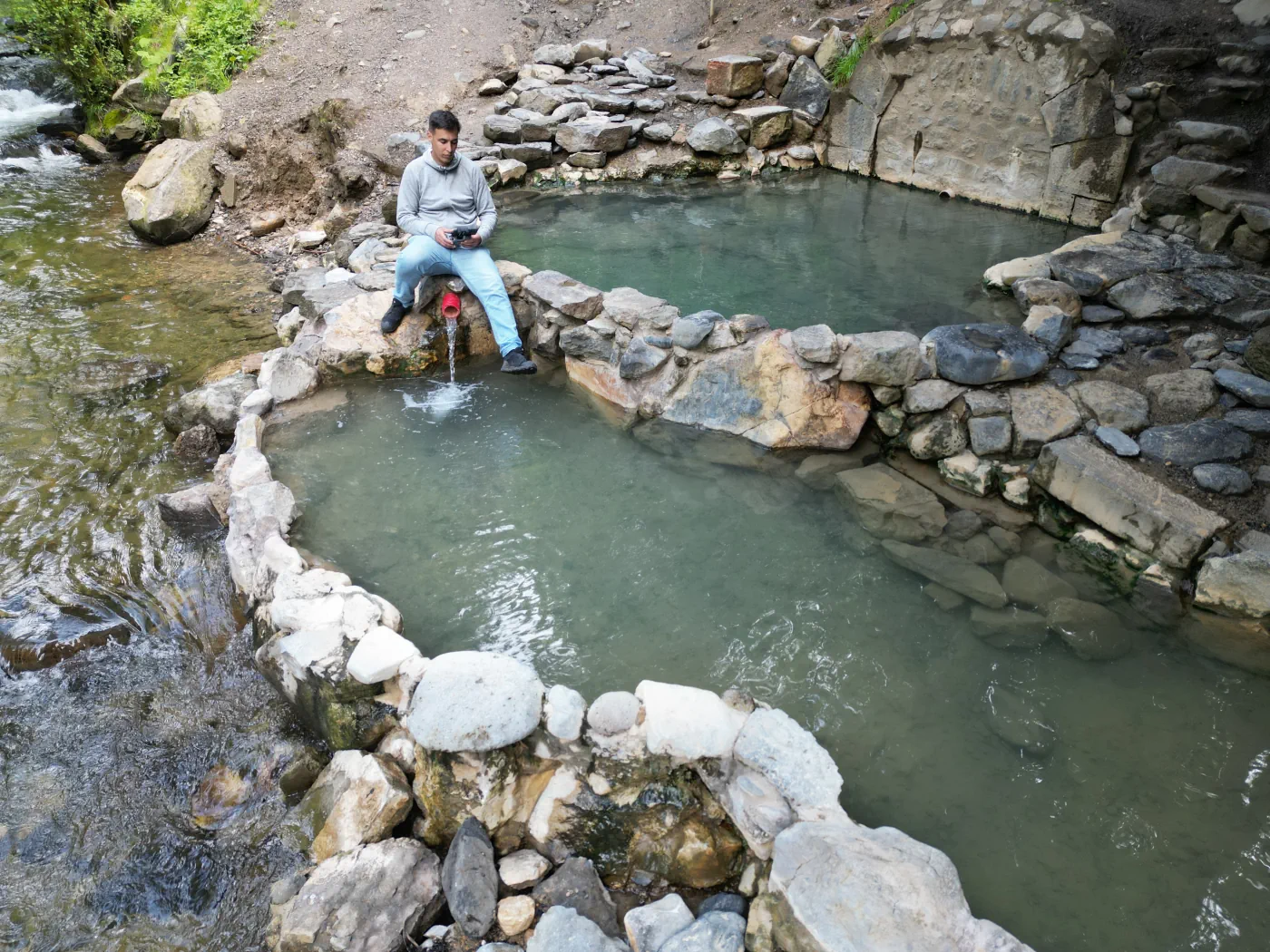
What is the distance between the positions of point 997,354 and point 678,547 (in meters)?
2.26

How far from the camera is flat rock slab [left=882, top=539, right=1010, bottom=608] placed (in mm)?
3637

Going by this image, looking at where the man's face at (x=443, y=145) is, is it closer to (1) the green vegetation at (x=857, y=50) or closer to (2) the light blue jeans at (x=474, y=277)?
(2) the light blue jeans at (x=474, y=277)

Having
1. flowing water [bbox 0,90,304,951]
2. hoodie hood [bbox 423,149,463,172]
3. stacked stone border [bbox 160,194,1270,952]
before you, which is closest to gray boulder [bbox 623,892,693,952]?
stacked stone border [bbox 160,194,1270,952]

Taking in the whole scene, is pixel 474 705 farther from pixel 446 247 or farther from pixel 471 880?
pixel 446 247

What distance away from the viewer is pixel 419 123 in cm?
944

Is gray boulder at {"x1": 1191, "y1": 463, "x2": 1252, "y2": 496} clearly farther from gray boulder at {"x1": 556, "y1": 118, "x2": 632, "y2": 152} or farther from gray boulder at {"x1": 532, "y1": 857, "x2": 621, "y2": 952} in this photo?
gray boulder at {"x1": 556, "y1": 118, "x2": 632, "y2": 152}

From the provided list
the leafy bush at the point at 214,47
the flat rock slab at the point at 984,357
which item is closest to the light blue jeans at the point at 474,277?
the flat rock slab at the point at 984,357

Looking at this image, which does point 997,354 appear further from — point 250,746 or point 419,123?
point 419,123

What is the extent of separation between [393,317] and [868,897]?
442 cm

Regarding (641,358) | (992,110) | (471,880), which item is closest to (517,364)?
(641,358)

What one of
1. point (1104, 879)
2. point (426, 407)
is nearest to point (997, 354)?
point (1104, 879)

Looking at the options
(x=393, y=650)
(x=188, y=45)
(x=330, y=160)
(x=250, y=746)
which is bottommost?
(x=250, y=746)

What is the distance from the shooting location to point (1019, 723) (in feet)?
10.1

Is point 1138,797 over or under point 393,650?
under
